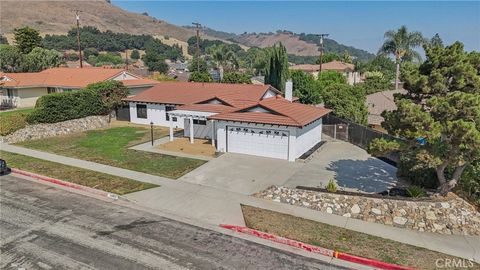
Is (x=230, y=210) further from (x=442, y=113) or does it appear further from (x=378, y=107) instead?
(x=378, y=107)

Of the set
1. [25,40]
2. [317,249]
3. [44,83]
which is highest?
[25,40]

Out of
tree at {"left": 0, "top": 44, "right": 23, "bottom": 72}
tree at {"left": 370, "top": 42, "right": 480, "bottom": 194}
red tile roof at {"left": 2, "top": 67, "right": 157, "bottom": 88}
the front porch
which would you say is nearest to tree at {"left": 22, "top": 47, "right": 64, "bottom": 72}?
tree at {"left": 0, "top": 44, "right": 23, "bottom": 72}

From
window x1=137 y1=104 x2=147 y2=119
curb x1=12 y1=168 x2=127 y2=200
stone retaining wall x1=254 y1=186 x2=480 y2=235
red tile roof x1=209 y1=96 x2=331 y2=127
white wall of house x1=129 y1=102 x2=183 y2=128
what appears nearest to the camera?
stone retaining wall x1=254 y1=186 x2=480 y2=235

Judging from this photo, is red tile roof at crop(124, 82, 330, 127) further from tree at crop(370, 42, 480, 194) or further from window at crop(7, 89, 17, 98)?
window at crop(7, 89, 17, 98)

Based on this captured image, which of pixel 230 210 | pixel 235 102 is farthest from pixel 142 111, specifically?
pixel 230 210

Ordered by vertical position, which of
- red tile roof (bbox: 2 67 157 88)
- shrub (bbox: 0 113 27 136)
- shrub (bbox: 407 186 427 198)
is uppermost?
red tile roof (bbox: 2 67 157 88)

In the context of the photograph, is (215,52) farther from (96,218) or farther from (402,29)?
(96,218)
